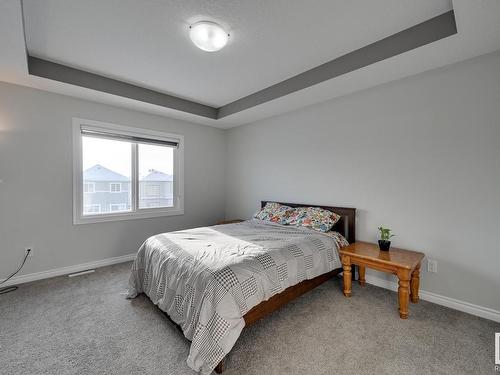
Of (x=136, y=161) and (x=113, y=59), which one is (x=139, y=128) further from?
(x=113, y=59)

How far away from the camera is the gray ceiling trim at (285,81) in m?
1.90

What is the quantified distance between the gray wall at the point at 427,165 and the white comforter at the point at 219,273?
796 mm

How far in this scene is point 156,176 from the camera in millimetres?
3914

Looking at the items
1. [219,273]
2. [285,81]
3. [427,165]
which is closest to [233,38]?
[285,81]

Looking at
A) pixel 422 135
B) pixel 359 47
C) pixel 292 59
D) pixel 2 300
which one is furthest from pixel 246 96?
pixel 2 300

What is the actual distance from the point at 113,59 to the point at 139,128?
127cm

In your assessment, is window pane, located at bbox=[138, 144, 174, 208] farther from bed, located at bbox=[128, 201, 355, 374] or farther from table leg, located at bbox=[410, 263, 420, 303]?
table leg, located at bbox=[410, 263, 420, 303]

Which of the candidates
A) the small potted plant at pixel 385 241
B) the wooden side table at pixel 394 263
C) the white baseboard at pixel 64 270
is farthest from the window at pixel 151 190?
the small potted plant at pixel 385 241

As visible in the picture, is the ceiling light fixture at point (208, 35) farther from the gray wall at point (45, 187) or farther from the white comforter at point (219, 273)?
the gray wall at point (45, 187)

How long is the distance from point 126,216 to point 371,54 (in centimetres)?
368

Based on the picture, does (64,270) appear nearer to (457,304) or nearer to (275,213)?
(275,213)

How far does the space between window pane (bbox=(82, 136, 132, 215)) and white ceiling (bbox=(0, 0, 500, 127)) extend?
73 centimetres

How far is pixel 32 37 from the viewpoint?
6.84 ft

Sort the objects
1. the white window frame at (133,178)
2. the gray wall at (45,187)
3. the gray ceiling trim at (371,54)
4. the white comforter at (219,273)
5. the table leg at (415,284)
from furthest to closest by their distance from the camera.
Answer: the white window frame at (133,178) → the gray wall at (45,187) → the table leg at (415,284) → the gray ceiling trim at (371,54) → the white comforter at (219,273)
